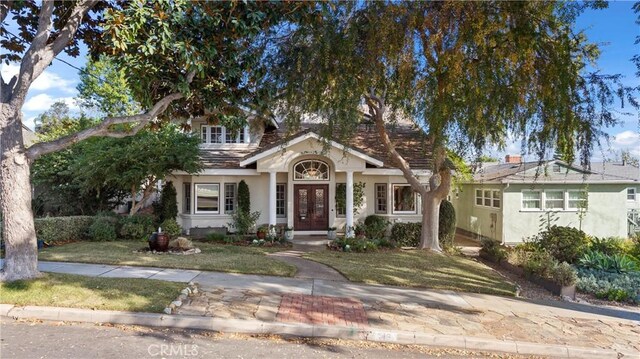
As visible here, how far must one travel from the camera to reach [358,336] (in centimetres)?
641

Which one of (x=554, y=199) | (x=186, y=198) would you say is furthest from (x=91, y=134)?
(x=554, y=199)

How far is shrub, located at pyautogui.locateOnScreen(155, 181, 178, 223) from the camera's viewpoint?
17.5 m

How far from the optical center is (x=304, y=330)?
6.50 m

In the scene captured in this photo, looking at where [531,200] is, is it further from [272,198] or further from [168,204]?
[168,204]

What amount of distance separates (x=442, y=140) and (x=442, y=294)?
4.14 m

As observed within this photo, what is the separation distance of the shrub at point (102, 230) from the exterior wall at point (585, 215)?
1622cm

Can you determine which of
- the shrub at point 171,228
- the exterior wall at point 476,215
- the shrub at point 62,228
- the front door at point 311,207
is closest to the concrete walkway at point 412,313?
the shrub at point 62,228

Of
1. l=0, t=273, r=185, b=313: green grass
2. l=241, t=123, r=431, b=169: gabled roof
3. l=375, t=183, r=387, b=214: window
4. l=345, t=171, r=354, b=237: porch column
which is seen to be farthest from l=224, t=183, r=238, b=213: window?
l=0, t=273, r=185, b=313: green grass

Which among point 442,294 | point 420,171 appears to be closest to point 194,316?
point 442,294

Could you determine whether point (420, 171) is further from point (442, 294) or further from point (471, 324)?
point (471, 324)

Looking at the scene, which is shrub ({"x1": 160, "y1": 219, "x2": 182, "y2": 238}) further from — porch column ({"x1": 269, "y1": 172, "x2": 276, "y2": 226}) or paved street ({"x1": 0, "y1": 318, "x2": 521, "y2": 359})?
paved street ({"x1": 0, "y1": 318, "x2": 521, "y2": 359})

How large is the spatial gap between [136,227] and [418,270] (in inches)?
417

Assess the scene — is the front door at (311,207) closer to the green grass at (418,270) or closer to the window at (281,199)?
the window at (281,199)

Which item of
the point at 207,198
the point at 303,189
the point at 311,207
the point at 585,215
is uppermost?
the point at 303,189
